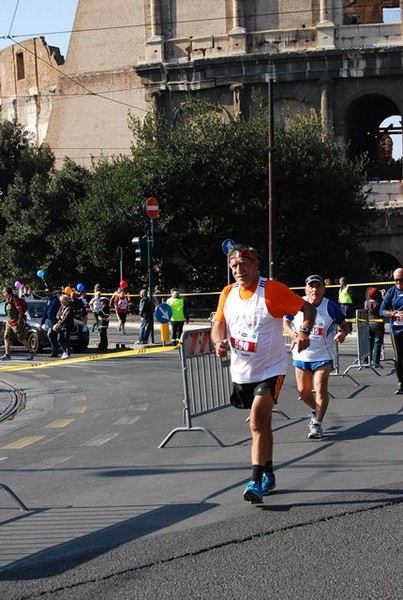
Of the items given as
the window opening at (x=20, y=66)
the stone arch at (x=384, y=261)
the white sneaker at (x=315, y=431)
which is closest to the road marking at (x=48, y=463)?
the white sneaker at (x=315, y=431)

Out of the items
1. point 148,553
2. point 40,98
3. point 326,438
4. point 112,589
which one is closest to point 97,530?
point 148,553

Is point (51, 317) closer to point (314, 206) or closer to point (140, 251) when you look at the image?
point (140, 251)

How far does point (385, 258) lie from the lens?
171 ft

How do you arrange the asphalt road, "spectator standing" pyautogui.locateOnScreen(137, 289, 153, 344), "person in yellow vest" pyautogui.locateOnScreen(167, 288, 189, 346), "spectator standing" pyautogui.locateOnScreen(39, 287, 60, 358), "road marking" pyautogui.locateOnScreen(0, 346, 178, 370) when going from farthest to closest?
"spectator standing" pyautogui.locateOnScreen(137, 289, 153, 344) → "person in yellow vest" pyautogui.locateOnScreen(167, 288, 189, 346) → "spectator standing" pyautogui.locateOnScreen(39, 287, 60, 358) → "road marking" pyautogui.locateOnScreen(0, 346, 178, 370) → the asphalt road

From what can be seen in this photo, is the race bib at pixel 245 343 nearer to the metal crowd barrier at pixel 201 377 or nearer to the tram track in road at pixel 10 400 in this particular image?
the metal crowd barrier at pixel 201 377

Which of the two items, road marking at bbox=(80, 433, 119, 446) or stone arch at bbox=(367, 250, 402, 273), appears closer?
road marking at bbox=(80, 433, 119, 446)

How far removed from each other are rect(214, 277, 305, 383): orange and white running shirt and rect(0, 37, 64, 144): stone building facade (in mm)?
52182

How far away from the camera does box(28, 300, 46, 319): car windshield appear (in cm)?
2942

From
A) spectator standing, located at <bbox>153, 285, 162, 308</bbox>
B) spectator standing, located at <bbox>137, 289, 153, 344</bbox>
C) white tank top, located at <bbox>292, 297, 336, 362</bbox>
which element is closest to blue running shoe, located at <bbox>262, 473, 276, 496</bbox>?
white tank top, located at <bbox>292, 297, 336, 362</bbox>

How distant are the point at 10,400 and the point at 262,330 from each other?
31.7 feet

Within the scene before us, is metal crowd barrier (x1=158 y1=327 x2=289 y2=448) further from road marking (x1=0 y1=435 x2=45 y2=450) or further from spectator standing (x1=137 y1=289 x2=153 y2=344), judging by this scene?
spectator standing (x1=137 y1=289 x2=153 y2=344)

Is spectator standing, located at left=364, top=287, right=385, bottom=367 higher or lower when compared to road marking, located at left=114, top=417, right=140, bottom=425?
higher

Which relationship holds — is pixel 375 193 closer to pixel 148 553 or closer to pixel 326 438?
pixel 326 438

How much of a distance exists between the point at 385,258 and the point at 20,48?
2547cm
